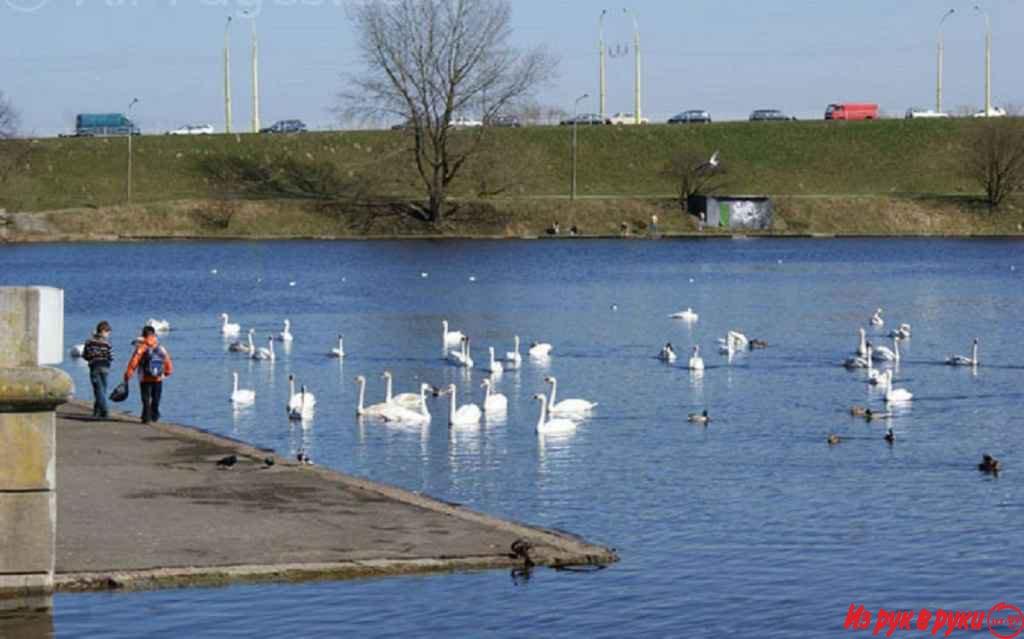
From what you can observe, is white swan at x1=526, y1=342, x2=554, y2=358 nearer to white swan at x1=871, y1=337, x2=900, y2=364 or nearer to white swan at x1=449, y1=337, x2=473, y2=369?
white swan at x1=449, y1=337, x2=473, y2=369

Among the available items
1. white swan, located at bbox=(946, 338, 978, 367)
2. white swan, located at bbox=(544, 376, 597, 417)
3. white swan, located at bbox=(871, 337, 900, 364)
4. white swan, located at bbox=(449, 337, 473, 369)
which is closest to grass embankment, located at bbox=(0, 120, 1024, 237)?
white swan, located at bbox=(449, 337, 473, 369)

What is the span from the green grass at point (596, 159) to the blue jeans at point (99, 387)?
87074mm

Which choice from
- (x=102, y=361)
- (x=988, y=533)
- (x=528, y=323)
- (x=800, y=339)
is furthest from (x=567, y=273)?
(x=988, y=533)

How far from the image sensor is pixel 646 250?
101m

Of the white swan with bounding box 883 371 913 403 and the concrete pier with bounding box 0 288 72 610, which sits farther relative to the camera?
the white swan with bounding box 883 371 913 403

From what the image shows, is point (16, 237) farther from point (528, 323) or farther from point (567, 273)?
point (528, 323)

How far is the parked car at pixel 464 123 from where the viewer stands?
115875 mm

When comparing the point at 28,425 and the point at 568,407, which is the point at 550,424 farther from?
the point at 28,425

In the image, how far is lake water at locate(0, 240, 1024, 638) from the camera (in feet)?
64.1

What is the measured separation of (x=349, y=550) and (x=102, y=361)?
38.5ft

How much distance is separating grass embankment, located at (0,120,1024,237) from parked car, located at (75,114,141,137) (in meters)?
9.56

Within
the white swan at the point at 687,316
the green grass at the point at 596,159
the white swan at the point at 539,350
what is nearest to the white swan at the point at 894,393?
the white swan at the point at 539,350

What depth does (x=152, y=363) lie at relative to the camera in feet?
104

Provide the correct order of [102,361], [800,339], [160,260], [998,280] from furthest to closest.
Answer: [160,260] → [998,280] → [800,339] → [102,361]
